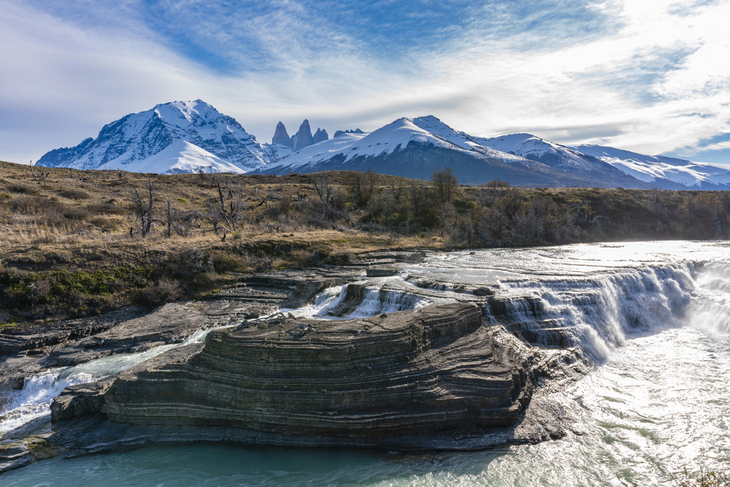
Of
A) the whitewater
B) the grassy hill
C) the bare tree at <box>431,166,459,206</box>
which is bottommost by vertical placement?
the whitewater

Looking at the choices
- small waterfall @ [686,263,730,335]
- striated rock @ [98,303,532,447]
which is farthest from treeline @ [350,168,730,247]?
striated rock @ [98,303,532,447]

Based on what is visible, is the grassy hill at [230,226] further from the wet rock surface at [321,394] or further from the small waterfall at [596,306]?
the small waterfall at [596,306]

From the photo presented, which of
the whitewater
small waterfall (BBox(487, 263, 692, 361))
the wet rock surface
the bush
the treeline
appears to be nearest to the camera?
the whitewater

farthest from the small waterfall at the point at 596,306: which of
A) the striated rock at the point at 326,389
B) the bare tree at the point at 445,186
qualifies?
the bare tree at the point at 445,186

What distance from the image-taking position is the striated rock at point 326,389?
1085cm

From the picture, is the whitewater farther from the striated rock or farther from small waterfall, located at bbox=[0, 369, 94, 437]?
the striated rock

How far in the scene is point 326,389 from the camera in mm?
11016

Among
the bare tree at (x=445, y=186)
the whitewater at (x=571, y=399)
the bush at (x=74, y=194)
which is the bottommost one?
the whitewater at (x=571, y=399)

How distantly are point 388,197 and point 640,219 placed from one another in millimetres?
38249

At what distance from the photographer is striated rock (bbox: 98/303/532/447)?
1085 cm

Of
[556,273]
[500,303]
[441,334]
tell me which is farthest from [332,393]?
[556,273]

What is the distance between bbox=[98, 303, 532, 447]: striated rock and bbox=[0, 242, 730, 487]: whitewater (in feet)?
2.59

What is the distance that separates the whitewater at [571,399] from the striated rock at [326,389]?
2.59 ft

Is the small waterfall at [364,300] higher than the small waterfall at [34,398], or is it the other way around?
the small waterfall at [364,300]
